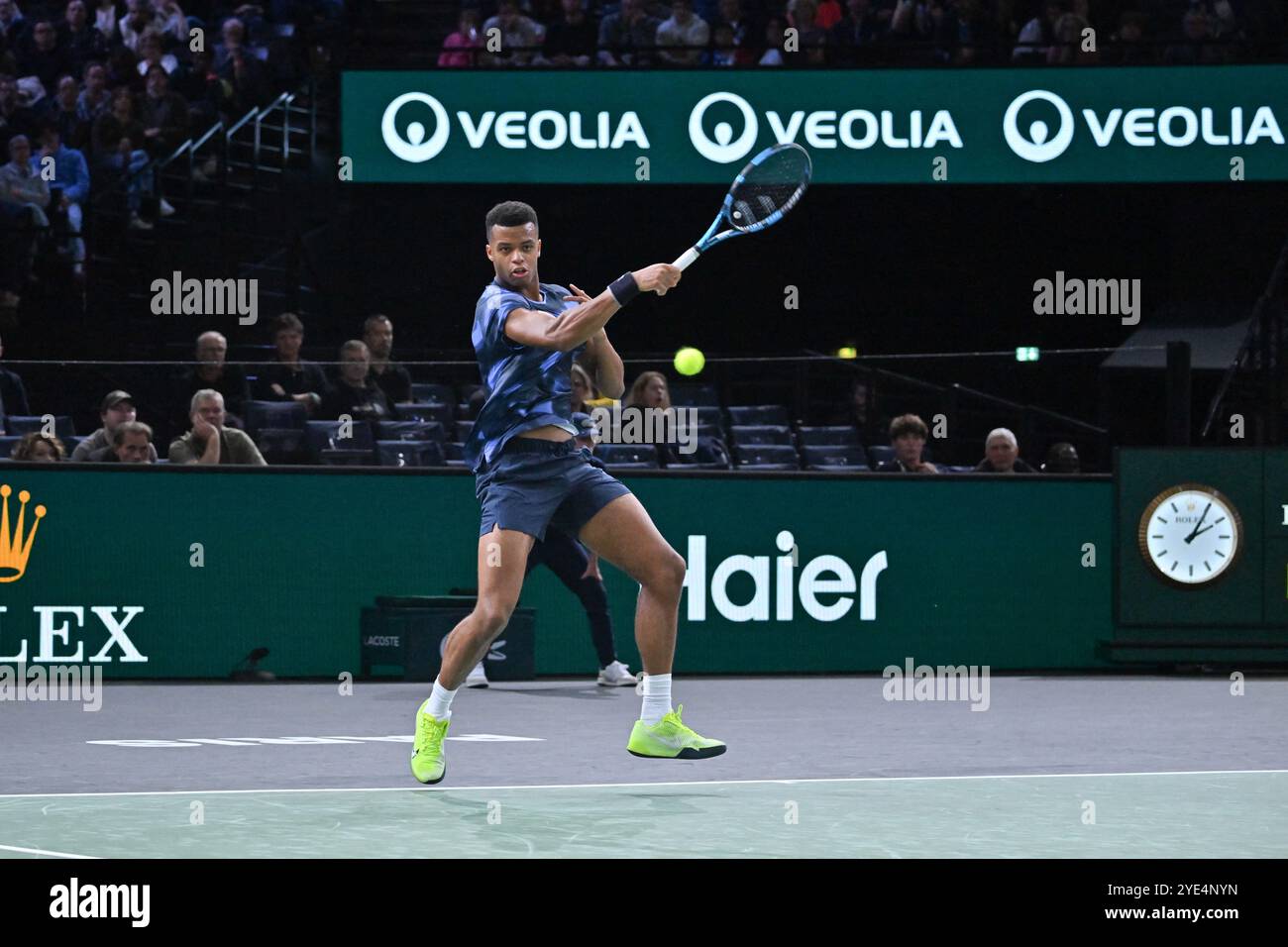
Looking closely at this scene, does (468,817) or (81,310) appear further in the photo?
(81,310)

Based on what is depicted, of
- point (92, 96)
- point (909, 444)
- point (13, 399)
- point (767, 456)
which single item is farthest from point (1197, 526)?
point (92, 96)

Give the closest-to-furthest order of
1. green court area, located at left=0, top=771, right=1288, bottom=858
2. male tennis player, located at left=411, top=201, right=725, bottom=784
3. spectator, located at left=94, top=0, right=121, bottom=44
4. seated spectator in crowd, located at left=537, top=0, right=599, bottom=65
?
green court area, located at left=0, top=771, right=1288, bottom=858
male tennis player, located at left=411, top=201, right=725, bottom=784
seated spectator in crowd, located at left=537, top=0, right=599, bottom=65
spectator, located at left=94, top=0, right=121, bottom=44

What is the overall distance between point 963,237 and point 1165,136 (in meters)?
3.36

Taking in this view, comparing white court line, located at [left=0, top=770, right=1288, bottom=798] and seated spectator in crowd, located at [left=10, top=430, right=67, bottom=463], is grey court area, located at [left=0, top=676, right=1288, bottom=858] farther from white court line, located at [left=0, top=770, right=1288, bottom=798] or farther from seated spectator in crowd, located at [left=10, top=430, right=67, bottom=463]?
seated spectator in crowd, located at [left=10, top=430, right=67, bottom=463]

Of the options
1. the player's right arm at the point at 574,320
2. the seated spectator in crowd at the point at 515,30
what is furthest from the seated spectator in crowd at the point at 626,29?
the player's right arm at the point at 574,320

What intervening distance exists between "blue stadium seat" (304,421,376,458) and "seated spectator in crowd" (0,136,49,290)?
19.4ft

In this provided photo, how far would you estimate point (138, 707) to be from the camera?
11344 millimetres

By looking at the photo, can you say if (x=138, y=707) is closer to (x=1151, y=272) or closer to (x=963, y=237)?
(x=963, y=237)

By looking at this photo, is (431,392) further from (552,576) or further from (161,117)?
(161,117)

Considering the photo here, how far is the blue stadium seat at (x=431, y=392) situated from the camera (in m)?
14.1

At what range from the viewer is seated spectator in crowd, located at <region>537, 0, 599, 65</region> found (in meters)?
18.5

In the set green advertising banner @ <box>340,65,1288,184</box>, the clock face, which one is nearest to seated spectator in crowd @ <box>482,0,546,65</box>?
green advertising banner @ <box>340,65,1288,184</box>

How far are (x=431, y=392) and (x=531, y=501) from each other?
6460 millimetres
